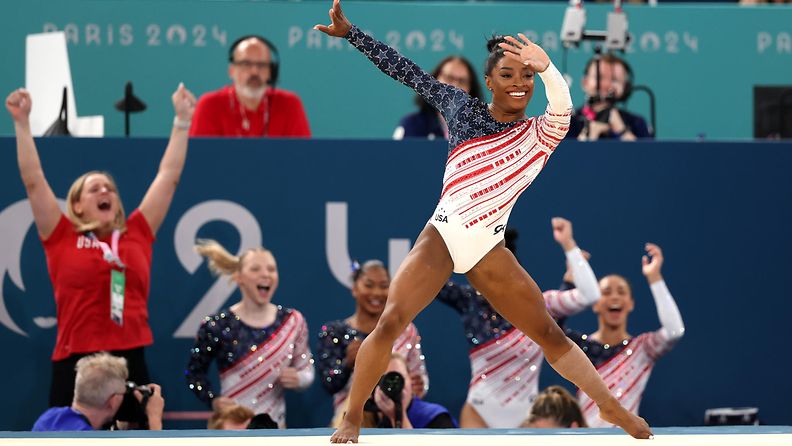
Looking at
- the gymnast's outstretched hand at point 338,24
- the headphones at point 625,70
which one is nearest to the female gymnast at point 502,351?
the headphones at point 625,70

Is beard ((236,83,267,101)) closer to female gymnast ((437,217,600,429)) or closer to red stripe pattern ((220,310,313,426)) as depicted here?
red stripe pattern ((220,310,313,426))

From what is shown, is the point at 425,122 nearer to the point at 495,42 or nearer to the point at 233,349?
the point at 233,349

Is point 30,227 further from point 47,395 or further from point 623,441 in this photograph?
point 623,441

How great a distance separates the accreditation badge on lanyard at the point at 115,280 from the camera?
623cm

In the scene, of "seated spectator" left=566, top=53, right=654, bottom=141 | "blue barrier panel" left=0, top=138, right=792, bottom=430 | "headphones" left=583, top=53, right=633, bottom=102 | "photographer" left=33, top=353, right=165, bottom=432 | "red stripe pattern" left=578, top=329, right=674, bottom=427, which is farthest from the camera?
"headphones" left=583, top=53, right=633, bottom=102

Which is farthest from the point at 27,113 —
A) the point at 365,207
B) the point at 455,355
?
the point at 455,355

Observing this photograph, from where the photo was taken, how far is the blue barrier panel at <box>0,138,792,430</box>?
6734mm

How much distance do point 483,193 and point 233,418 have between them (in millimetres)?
2107

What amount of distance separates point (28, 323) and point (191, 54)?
2.36 metres

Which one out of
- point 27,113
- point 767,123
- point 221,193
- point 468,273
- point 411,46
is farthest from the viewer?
point 411,46

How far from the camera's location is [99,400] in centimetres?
564

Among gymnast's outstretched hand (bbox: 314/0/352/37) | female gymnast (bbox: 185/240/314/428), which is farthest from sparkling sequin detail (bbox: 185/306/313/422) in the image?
gymnast's outstretched hand (bbox: 314/0/352/37)

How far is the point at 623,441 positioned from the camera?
456 centimetres

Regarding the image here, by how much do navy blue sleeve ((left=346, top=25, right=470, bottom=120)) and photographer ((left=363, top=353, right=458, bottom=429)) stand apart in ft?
5.33
